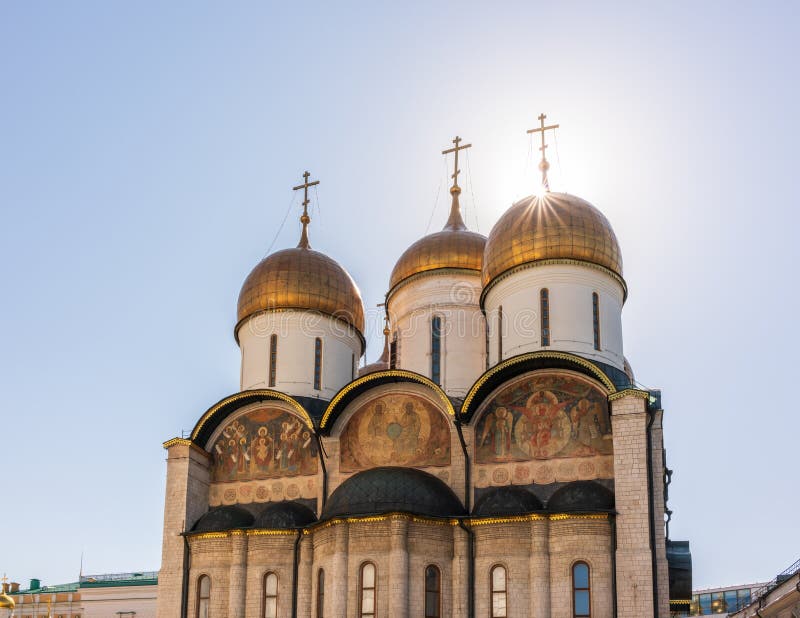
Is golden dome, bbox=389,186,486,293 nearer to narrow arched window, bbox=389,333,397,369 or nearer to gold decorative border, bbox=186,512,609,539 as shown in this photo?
narrow arched window, bbox=389,333,397,369

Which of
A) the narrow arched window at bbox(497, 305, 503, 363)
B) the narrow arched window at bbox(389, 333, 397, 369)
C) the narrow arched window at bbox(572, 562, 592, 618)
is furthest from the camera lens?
the narrow arched window at bbox(389, 333, 397, 369)

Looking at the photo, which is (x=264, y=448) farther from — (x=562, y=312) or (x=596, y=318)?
(x=596, y=318)

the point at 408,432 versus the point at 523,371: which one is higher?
the point at 523,371

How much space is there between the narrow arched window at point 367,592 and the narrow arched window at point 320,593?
2.55 feet

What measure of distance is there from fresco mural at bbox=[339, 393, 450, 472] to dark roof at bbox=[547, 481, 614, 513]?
2257 mm

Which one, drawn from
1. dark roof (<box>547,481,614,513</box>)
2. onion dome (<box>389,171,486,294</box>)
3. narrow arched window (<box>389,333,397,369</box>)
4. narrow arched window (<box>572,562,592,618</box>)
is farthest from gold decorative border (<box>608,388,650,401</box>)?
narrow arched window (<box>389,333,397,369</box>)

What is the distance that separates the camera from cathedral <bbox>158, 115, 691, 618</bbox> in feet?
54.5

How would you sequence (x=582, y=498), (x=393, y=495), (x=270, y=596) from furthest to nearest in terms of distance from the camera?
(x=270, y=596)
(x=393, y=495)
(x=582, y=498)

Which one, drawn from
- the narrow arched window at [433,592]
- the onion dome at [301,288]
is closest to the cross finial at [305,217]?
the onion dome at [301,288]

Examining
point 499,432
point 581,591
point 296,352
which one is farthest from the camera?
point 296,352

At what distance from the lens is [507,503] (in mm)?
17031

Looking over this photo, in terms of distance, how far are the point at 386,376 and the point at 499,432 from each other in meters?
2.22

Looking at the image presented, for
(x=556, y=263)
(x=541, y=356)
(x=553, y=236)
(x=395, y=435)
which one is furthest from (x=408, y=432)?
(x=553, y=236)

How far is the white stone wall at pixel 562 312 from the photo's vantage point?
1875cm
